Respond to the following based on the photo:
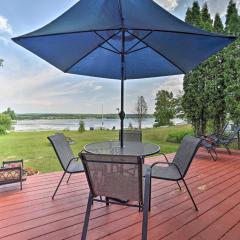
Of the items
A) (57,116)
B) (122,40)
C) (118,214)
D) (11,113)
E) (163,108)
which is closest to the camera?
(118,214)

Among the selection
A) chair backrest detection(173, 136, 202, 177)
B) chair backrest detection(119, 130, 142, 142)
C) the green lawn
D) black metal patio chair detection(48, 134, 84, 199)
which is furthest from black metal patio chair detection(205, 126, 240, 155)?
black metal patio chair detection(48, 134, 84, 199)

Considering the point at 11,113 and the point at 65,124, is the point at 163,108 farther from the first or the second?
the point at 11,113

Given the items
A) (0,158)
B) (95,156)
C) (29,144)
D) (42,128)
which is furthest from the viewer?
(29,144)

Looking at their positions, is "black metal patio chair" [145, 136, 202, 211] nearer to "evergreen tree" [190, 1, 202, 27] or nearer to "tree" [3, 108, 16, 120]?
"tree" [3, 108, 16, 120]

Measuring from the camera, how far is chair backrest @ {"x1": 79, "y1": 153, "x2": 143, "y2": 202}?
1975mm

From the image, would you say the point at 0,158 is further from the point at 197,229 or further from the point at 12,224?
the point at 197,229

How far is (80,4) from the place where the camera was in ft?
9.53

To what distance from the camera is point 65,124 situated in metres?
6.35

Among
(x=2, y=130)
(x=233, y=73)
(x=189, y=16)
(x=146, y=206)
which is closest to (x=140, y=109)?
(x=233, y=73)

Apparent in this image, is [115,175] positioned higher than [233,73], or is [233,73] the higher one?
[233,73]

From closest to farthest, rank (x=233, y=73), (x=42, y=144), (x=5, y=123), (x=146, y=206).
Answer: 1. (x=146, y=206)
2. (x=5, y=123)
3. (x=233, y=73)
4. (x=42, y=144)

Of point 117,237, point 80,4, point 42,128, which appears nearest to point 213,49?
point 80,4

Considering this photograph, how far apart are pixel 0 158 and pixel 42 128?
1.14m

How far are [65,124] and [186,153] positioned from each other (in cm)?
414
